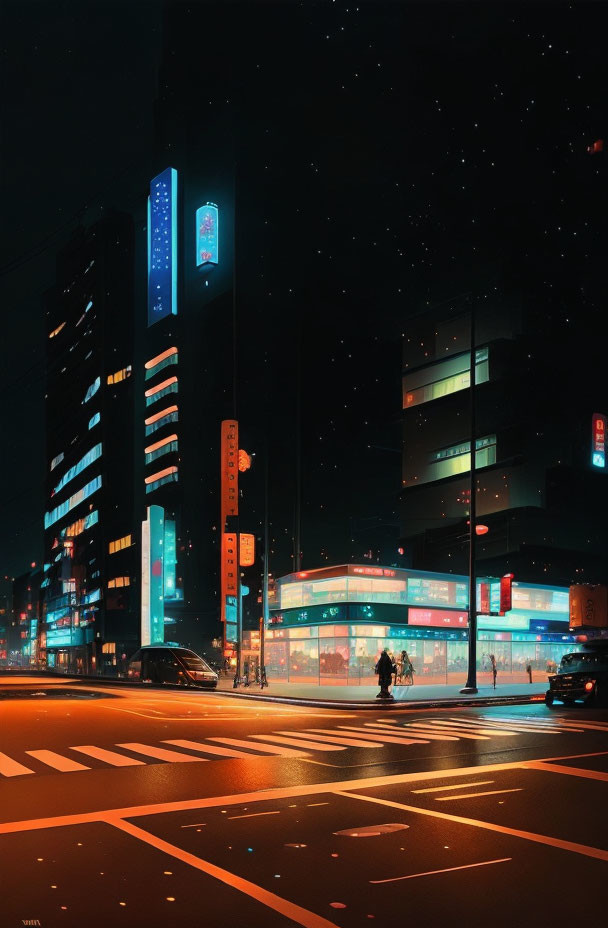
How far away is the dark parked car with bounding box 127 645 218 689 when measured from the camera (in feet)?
Answer: 132

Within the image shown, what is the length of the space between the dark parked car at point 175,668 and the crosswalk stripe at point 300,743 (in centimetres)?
2218

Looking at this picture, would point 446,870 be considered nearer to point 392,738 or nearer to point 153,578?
point 392,738

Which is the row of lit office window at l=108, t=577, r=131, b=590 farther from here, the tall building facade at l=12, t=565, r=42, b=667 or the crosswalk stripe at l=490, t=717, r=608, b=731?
the crosswalk stripe at l=490, t=717, r=608, b=731

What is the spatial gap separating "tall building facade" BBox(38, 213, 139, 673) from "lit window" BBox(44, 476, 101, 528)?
20 centimetres

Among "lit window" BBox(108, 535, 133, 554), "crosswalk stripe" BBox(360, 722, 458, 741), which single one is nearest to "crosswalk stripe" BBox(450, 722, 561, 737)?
"crosswalk stripe" BBox(360, 722, 458, 741)

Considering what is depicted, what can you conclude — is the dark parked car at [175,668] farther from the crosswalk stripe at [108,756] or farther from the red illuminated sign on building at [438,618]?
the crosswalk stripe at [108,756]

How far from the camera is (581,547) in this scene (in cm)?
6538

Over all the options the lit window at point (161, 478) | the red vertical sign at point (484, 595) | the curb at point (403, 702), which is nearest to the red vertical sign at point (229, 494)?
the red vertical sign at point (484, 595)

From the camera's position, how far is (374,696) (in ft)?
106

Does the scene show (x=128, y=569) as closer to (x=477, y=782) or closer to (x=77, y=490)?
(x=77, y=490)

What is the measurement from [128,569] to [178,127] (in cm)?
4993

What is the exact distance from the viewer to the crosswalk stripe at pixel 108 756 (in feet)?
46.6

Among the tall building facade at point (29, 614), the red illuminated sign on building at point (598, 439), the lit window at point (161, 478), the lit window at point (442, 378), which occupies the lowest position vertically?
the tall building facade at point (29, 614)

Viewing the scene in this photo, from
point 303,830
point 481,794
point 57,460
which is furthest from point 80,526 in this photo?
point 303,830
